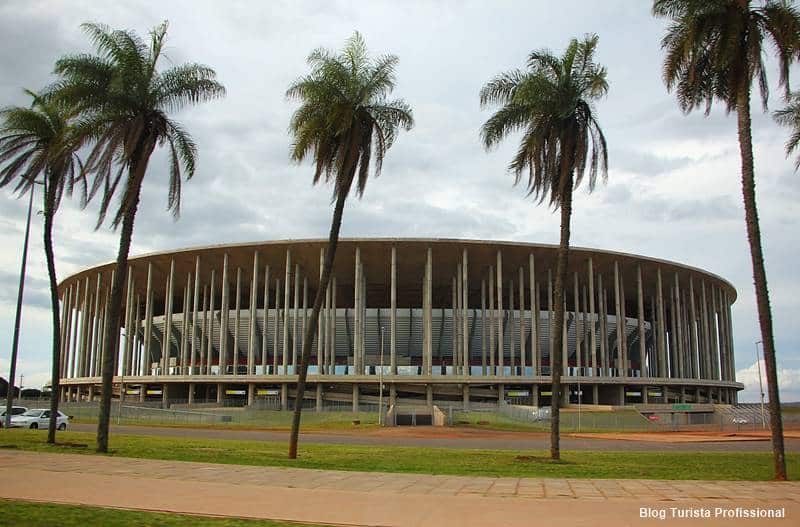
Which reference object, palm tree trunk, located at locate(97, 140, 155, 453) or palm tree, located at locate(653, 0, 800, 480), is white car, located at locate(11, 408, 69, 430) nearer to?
palm tree trunk, located at locate(97, 140, 155, 453)

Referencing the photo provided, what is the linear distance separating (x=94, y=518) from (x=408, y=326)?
6831 centimetres

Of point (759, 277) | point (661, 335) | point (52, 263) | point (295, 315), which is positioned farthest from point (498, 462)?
point (661, 335)

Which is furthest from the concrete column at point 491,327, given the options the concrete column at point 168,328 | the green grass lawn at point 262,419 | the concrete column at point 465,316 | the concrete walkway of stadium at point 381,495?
the concrete walkway of stadium at point 381,495

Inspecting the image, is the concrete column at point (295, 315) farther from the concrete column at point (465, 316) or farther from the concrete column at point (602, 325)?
the concrete column at point (602, 325)

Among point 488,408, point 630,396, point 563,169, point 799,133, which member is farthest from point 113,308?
point 630,396

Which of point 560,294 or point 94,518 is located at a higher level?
point 560,294

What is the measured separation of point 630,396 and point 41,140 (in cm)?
6234

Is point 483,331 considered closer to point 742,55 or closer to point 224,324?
point 224,324

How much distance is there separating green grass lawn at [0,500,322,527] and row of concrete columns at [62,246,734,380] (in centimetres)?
5586

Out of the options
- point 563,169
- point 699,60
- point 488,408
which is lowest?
point 488,408

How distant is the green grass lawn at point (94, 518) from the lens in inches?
369

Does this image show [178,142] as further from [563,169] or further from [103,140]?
[563,169]

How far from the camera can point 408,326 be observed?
77875 millimetres

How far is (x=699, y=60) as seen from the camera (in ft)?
68.7
